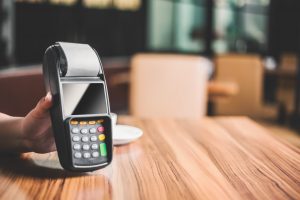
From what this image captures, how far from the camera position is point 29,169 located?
92 centimetres

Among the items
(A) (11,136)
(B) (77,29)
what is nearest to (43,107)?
(A) (11,136)

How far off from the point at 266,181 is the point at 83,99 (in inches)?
17.1

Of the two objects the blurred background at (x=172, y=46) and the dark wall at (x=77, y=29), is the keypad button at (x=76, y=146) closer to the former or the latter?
the blurred background at (x=172, y=46)

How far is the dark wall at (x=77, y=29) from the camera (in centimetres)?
404

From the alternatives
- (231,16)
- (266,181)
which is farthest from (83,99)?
(231,16)

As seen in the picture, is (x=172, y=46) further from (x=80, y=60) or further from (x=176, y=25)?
(x=80, y=60)

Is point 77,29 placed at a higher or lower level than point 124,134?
higher

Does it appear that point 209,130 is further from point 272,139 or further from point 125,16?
point 125,16

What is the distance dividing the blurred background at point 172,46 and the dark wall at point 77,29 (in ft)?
0.03

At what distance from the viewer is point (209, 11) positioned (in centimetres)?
648

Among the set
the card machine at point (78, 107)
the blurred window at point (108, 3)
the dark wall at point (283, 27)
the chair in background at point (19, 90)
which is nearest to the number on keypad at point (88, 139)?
the card machine at point (78, 107)

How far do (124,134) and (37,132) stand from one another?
31 centimetres

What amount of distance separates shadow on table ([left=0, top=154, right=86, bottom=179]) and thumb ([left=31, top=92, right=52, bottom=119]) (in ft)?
0.39

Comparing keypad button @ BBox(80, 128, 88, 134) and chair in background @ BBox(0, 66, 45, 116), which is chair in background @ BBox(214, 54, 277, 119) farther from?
keypad button @ BBox(80, 128, 88, 134)
